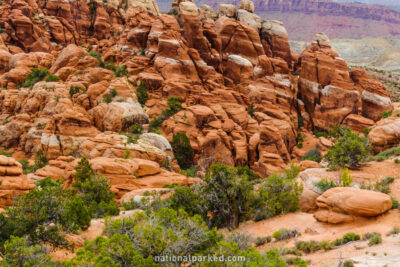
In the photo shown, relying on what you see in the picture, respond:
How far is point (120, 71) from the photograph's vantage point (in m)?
45.8

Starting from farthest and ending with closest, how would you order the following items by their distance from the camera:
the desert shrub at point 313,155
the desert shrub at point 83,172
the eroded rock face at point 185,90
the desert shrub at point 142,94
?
the desert shrub at point 142,94
the desert shrub at point 313,155
the eroded rock face at point 185,90
the desert shrub at point 83,172

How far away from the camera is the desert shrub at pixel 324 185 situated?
57.3ft

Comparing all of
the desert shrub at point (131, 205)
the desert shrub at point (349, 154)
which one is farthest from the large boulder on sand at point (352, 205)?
the desert shrub at point (131, 205)

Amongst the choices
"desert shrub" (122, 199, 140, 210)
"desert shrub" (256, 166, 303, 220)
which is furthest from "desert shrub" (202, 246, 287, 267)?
"desert shrub" (122, 199, 140, 210)

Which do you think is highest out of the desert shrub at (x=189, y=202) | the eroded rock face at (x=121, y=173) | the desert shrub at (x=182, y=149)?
the desert shrub at (x=189, y=202)

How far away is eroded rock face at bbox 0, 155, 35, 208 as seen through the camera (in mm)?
17062

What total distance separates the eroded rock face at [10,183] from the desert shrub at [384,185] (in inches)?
856

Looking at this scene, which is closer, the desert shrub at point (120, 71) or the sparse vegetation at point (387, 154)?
the sparse vegetation at point (387, 154)

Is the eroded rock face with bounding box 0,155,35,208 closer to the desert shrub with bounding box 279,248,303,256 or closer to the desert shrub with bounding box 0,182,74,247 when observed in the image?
the desert shrub with bounding box 0,182,74,247

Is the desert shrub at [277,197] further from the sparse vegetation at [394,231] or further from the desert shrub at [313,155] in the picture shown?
the desert shrub at [313,155]

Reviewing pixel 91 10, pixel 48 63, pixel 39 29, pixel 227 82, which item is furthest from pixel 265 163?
pixel 91 10

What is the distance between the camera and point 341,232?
1289 centimetres

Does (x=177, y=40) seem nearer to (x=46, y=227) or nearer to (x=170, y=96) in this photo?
(x=170, y=96)

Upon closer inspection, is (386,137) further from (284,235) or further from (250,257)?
(250,257)
